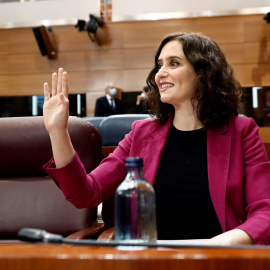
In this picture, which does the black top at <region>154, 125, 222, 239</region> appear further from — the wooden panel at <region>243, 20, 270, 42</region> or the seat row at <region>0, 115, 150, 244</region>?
the wooden panel at <region>243, 20, 270, 42</region>

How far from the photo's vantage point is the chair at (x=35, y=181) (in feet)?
4.05

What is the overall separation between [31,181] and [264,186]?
2.37 feet

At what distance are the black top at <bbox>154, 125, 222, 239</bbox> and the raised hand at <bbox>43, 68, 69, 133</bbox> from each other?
1.16 feet

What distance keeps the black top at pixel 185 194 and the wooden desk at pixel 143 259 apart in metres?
0.56

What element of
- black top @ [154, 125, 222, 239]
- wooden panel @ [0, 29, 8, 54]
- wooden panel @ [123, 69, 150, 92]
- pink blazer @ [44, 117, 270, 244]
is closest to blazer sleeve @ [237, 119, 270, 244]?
pink blazer @ [44, 117, 270, 244]

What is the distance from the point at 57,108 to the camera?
0.85 m

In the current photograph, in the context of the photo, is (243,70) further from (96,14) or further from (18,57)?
(18,57)

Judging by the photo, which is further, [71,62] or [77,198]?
[71,62]

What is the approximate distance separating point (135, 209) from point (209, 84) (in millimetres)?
592

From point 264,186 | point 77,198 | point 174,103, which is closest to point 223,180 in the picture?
point 264,186

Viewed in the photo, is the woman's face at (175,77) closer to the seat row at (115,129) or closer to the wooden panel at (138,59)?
the seat row at (115,129)

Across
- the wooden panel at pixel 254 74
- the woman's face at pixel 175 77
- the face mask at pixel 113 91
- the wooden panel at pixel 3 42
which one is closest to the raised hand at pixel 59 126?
the woman's face at pixel 175 77

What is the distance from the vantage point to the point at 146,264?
430 millimetres

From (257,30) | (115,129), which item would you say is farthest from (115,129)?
(257,30)
